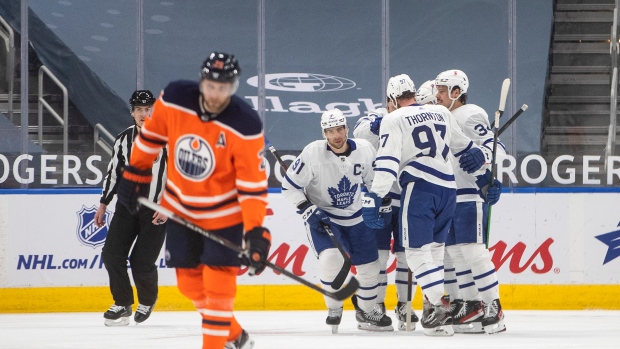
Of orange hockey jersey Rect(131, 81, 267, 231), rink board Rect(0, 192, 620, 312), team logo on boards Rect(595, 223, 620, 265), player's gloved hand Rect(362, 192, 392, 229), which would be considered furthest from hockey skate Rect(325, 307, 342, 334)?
team logo on boards Rect(595, 223, 620, 265)

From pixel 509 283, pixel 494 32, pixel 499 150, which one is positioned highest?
pixel 494 32

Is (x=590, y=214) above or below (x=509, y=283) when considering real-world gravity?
above

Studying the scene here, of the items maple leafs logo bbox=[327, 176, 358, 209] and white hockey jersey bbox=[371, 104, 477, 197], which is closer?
white hockey jersey bbox=[371, 104, 477, 197]

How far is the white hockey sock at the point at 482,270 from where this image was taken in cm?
578

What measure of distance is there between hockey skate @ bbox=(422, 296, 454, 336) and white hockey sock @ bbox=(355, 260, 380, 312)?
0.40m

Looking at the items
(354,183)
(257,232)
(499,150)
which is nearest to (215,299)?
(257,232)

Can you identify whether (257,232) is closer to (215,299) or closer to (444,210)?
(215,299)

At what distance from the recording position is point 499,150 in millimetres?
6184

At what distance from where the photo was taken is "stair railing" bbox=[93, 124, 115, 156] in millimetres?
8023

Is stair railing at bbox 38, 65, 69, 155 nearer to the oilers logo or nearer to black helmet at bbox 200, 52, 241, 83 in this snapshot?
the oilers logo

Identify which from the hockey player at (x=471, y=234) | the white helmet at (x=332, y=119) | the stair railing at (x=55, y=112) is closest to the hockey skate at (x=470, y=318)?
the hockey player at (x=471, y=234)

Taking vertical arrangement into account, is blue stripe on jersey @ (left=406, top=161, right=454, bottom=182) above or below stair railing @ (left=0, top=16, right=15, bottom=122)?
below

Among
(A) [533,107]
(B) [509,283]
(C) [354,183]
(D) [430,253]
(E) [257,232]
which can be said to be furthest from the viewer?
(A) [533,107]

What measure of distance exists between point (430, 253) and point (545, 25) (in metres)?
3.73
